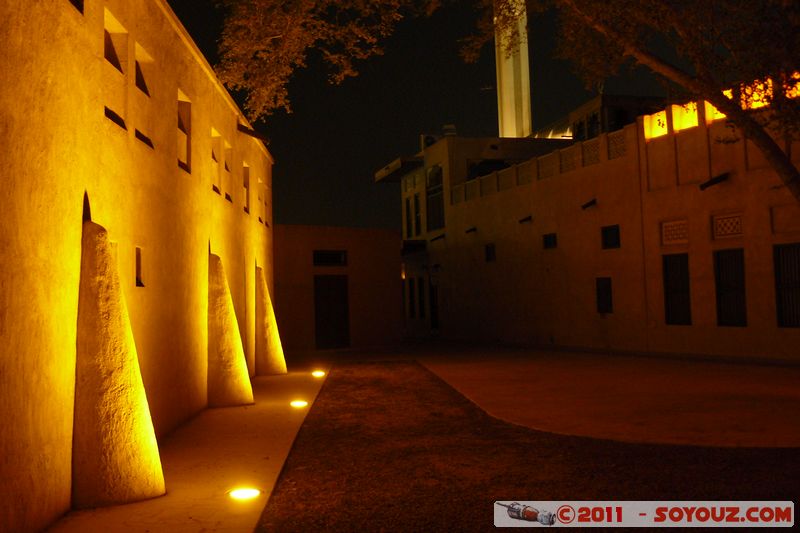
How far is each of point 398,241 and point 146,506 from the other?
21.9m

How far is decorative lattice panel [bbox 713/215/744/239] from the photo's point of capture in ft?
59.5

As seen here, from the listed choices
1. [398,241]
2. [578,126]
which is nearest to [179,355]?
[398,241]

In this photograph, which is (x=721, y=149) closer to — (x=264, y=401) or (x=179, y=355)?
(x=264, y=401)

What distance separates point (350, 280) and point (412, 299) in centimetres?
1351

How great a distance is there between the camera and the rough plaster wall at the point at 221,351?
12086 mm

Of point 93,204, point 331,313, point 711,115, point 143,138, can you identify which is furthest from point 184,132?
point 331,313

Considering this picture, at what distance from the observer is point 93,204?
6.60 m

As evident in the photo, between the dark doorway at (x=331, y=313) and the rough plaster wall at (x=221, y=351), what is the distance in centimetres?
1329

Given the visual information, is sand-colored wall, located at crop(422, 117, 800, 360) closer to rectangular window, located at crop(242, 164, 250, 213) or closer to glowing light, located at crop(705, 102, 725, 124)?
glowing light, located at crop(705, 102, 725, 124)

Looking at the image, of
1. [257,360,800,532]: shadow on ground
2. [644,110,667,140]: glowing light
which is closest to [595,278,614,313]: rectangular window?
[644,110,667,140]: glowing light

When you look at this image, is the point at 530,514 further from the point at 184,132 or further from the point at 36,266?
the point at 184,132

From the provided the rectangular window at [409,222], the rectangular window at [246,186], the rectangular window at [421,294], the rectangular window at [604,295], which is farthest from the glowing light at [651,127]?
the rectangular window at [409,222]

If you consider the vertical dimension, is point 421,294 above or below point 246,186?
below

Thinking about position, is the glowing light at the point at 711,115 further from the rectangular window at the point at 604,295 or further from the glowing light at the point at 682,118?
the rectangular window at the point at 604,295
